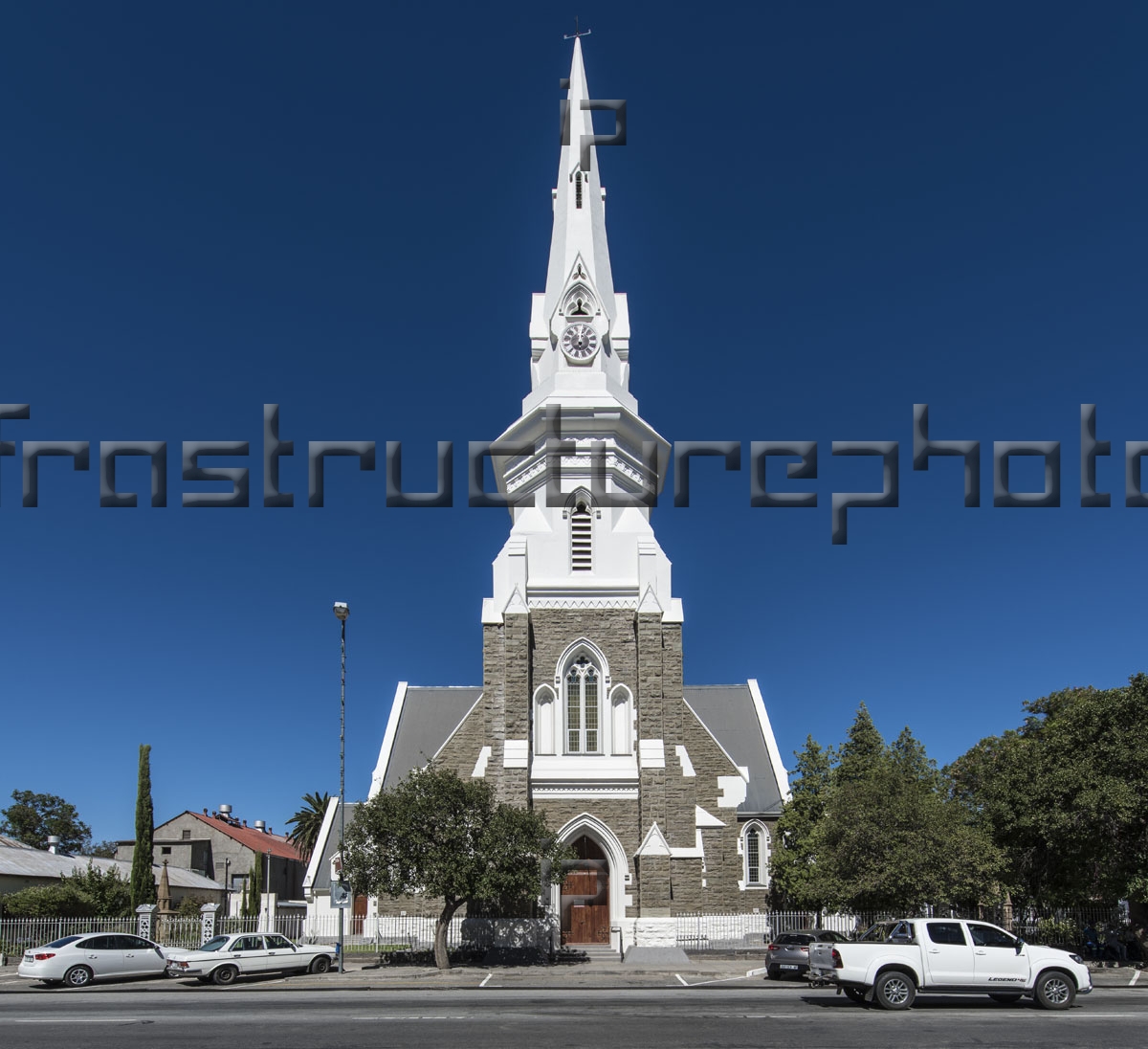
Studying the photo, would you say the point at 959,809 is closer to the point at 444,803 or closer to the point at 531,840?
the point at 531,840

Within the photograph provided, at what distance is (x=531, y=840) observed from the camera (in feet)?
94.4

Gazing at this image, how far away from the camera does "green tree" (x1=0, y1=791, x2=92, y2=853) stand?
9119 cm

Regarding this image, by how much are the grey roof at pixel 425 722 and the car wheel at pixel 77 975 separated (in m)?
17.6

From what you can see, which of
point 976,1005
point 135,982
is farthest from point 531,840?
point 976,1005

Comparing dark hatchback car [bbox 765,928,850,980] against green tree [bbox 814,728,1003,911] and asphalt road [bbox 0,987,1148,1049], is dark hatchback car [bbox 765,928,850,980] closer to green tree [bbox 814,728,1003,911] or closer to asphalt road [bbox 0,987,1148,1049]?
asphalt road [bbox 0,987,1148,1049]

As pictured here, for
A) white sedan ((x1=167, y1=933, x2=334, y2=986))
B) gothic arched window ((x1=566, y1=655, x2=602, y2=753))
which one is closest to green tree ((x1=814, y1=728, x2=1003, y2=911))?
gothic arched window ((x1=566, y1=655, x2=602, y2=753))

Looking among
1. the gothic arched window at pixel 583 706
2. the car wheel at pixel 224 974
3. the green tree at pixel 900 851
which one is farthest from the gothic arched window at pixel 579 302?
the car wheel at pixel 224 974

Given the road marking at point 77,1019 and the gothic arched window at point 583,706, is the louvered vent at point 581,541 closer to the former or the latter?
the gothic arched window at point 583,706

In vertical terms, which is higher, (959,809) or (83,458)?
(83,458)

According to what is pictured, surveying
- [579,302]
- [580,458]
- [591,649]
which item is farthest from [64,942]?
[579,302]

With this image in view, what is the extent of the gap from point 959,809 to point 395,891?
1654 cm

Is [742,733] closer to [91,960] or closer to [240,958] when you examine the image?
[240,958]

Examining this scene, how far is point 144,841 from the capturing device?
4191 centimetres

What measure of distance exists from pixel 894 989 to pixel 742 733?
94.1ft
